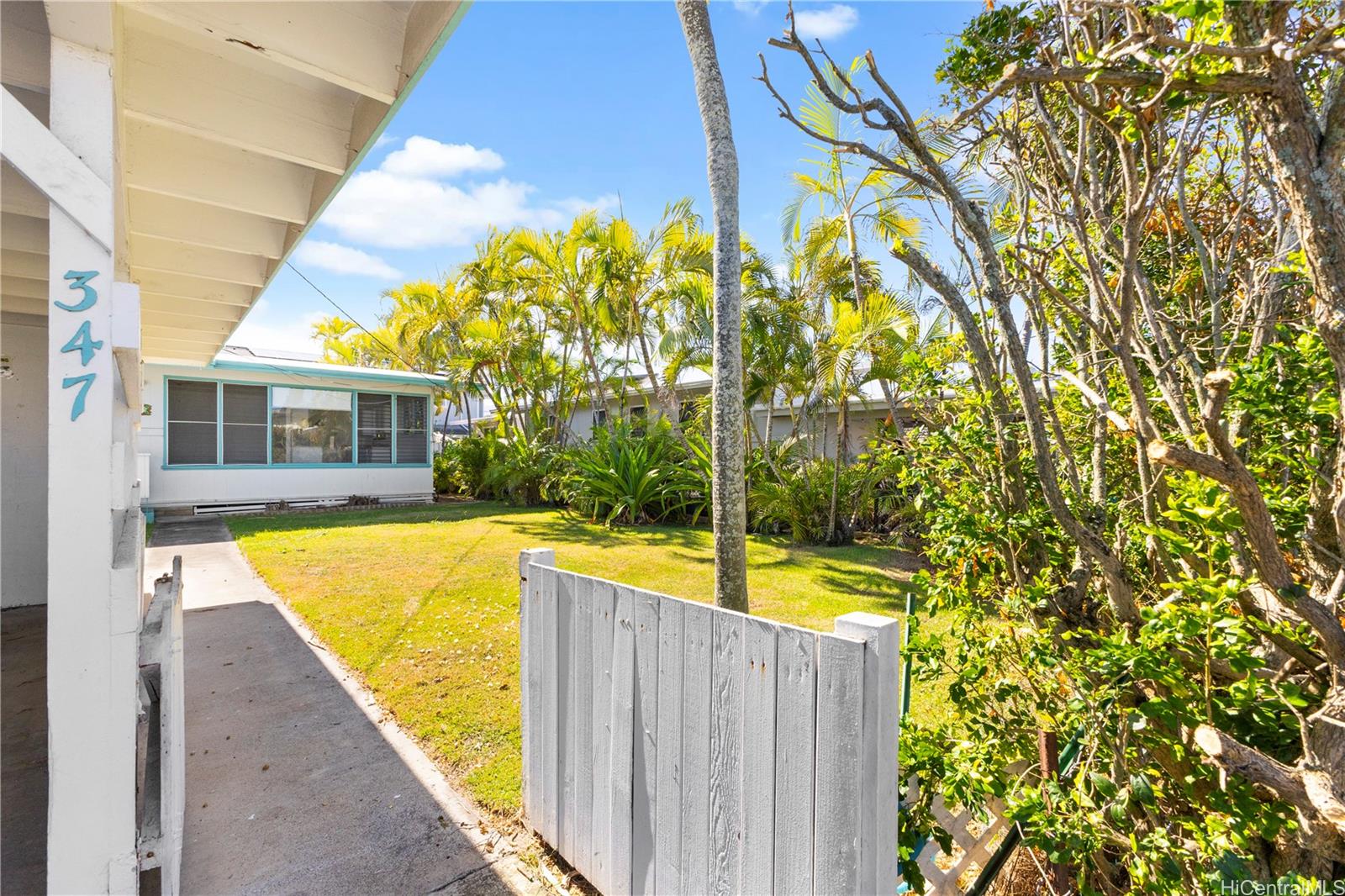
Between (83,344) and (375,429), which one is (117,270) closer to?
(83,344)

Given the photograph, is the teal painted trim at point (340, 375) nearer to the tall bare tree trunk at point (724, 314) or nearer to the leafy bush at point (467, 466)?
the leafy bush at point (467, 466)

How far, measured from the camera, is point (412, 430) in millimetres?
14664

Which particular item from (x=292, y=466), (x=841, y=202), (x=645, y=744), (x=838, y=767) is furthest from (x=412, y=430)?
(x=838, y=767)

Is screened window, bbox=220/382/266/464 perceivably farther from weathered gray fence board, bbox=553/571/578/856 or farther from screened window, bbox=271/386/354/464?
weathered gray fence board, bbox=553/571/578/856

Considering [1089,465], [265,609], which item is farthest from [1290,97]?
[265,609]

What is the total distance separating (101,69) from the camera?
5.52 ft

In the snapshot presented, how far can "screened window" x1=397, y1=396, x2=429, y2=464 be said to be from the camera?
14.4 m

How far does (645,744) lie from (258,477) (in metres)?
13.5

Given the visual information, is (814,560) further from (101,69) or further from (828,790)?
(101,69)

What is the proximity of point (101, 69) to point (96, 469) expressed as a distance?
1147 millimetres

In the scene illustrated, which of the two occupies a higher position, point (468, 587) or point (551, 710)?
point (551, 710)

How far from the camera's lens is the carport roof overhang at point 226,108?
218 centimetres

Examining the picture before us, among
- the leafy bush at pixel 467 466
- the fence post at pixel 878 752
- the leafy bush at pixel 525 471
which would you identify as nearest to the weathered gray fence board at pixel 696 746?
the fence post at pixel 878 752

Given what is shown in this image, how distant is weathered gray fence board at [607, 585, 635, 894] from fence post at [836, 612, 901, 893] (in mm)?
841
